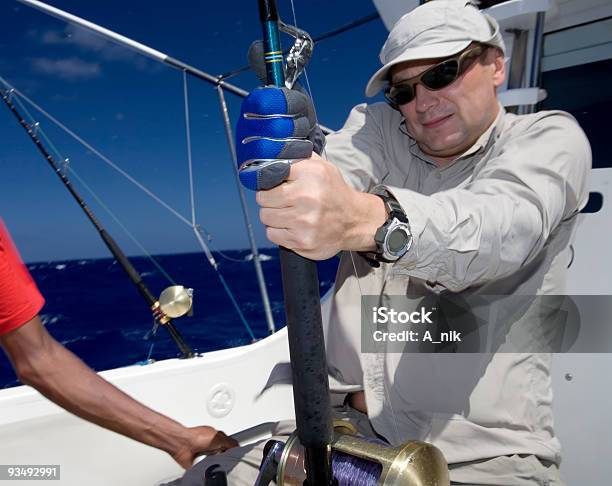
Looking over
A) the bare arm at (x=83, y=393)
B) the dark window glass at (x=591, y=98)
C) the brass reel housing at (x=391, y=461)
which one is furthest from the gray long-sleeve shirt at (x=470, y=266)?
the dark window glass at (x=591, y=98)

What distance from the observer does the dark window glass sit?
2.90m

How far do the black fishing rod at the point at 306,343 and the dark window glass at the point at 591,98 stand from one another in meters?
2.47

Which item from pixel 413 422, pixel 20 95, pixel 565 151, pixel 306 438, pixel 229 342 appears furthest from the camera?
pixel 229 342

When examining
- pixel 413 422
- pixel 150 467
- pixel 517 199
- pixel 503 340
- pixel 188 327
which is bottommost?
pixel 188 327

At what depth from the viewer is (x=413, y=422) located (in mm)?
1747

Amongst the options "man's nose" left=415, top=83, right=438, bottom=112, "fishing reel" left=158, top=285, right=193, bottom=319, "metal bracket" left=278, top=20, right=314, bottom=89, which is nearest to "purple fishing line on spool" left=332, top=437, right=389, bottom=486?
"metal bracket" left=278, top=20, right=314, bottom=89

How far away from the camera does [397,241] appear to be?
1124 mm

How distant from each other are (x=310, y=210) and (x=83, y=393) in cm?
146

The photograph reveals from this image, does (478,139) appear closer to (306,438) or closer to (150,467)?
(306,438)

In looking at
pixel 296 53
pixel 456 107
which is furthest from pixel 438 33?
pixel 296 53

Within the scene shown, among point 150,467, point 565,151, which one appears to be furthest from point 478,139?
point 150,467

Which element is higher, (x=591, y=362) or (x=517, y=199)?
(x=517, y=199)

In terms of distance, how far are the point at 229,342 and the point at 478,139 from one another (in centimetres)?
999

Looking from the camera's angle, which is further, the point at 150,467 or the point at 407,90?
the point at 150,467
